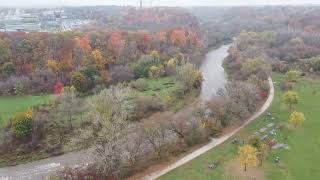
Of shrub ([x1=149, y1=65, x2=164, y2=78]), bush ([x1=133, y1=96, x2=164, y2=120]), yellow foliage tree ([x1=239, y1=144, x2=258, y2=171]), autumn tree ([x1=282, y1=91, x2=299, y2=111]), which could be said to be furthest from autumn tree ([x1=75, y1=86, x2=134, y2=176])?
shrub ([x1=149, y1=65, x2=164, y2=78])

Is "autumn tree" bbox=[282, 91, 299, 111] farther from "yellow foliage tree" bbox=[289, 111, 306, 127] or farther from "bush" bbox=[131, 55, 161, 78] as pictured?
"bush" bbox=[131, 55, 161, 78]

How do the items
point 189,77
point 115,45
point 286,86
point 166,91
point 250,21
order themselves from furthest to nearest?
point 250,21
point 115,45
point 286,86
point 189,77
point 166,91

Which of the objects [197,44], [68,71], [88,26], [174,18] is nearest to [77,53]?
[68,71]

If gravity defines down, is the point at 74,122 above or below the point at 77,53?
below

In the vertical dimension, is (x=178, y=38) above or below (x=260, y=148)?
above

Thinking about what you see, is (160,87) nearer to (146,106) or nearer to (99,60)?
(146,106)

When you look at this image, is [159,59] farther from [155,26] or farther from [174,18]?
[174,18]

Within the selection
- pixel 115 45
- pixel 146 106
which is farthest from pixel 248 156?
pixel 115 45
